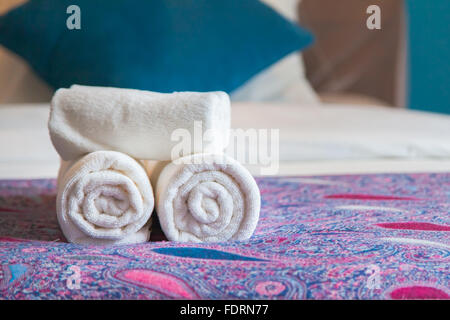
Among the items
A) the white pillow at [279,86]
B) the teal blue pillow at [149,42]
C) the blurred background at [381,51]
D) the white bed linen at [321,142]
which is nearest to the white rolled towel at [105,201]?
the white bed linen at [321,142]

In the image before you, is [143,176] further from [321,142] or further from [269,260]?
[321,142]

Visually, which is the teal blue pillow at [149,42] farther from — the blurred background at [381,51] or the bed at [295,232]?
the blurred background at [381,51]

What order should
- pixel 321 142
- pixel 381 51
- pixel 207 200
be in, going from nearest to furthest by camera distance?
1. pixel 207 200
2. pixel 321 142
3. pixel 381 51

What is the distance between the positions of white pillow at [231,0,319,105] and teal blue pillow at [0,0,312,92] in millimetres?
111

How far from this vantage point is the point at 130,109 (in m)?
0.88

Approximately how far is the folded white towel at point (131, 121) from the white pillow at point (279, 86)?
1021 millimetres

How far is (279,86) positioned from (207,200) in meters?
1.21

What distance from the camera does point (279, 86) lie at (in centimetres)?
200

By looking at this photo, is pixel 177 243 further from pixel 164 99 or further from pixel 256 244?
pixel 164 99

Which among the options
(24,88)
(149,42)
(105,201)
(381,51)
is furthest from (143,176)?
(381,51)

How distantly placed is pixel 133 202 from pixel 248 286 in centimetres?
25

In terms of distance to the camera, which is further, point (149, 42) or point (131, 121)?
point (149, 42)

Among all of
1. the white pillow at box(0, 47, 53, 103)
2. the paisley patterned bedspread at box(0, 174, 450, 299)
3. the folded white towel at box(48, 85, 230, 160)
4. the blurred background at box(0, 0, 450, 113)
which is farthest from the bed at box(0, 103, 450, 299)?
the blurred background at box(0, 0, 450, 113)

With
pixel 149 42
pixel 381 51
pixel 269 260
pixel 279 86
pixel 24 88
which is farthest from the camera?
pixel 381 51
